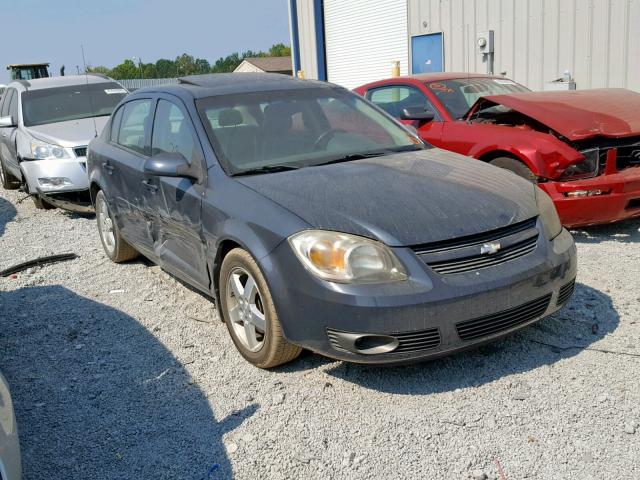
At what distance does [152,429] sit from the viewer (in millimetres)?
3238

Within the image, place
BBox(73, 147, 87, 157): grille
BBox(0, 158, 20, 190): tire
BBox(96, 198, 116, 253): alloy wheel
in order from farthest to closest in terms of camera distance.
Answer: BBox(0, 158, 20, 190): tire
BBox(73, 147, 87, 157): grille
BBox(96, 198, 116, 253): alloy wheel

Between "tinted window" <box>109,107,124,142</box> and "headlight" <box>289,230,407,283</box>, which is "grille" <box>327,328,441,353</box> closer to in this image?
"headlight" <box>289,230,407,283</box>

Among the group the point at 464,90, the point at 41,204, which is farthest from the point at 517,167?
the point at 41,204

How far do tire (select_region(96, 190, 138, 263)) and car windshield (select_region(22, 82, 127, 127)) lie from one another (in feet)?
12.2

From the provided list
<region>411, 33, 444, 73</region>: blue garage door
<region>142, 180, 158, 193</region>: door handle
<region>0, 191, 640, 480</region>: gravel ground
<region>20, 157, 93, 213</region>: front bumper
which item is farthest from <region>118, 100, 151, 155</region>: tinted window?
<region>411, 33, 444, 73</region>: blue garage door

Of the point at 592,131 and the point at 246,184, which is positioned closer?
the point at 246,184

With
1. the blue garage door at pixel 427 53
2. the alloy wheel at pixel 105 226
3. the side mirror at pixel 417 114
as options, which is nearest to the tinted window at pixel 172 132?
the alloy wheel at pixel 105 226

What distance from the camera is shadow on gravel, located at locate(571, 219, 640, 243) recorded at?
5.91 metres

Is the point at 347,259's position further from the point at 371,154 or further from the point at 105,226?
the point at 105,226

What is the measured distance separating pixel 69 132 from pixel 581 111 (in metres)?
6.32

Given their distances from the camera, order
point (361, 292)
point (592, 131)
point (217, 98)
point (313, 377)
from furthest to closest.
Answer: point (592, 131)
point (217, 98)
point (313, 377)
point (361, 292)

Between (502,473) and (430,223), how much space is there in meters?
1.19

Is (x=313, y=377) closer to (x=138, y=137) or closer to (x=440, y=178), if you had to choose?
(x=440, y=178)

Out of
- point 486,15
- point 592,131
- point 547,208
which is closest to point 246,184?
point 547,208
